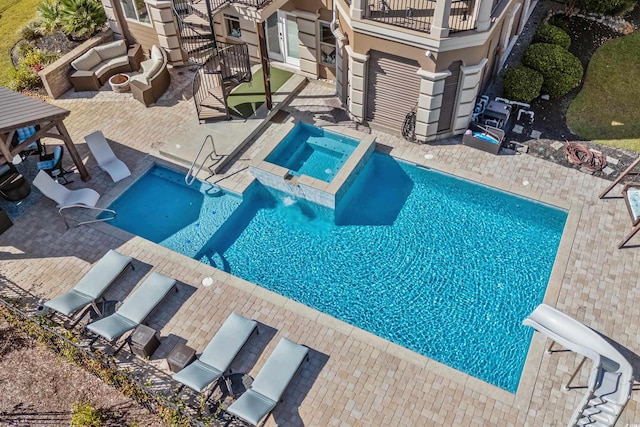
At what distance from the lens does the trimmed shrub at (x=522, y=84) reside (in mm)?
19281

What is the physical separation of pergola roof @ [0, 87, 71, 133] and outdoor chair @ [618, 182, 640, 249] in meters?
17.3

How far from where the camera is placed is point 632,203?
620 inches

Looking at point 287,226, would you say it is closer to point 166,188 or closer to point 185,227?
point 185,227

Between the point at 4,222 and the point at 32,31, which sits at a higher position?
the point at 32,31

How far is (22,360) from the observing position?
44.5 feet

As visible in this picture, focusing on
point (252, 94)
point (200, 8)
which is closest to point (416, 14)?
point (252, 94)

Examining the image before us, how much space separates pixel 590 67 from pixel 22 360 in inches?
891

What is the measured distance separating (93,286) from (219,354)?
4.20 meters

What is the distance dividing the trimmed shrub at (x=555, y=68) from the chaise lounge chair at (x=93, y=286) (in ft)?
53.0

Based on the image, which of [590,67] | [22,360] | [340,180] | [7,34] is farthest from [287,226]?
[7,34]

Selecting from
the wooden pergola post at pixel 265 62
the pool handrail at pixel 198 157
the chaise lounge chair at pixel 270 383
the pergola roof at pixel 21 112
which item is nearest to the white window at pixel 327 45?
the wooden pergola post at pixel 265 62

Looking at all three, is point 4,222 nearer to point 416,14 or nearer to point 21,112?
point 21,112

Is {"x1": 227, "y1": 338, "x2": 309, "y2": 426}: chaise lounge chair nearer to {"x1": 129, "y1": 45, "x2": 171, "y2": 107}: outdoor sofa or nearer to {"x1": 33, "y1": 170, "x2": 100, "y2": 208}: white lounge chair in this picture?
{"x1": 33, "y1": 170, "x2": 100, "y2": 208}: white lounge chair

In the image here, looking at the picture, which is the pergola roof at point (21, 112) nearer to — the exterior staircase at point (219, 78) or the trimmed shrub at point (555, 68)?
the exterior staircase at point (219, 78)
